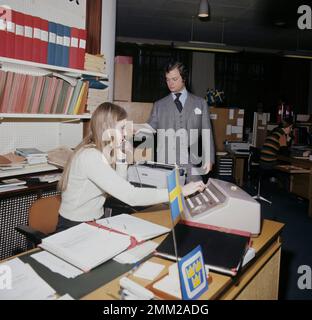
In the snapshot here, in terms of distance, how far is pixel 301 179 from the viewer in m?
5.20

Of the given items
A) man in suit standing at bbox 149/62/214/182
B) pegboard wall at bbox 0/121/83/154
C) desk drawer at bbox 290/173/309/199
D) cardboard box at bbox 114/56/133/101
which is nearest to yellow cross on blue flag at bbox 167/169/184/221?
man in suit standing at bbox 149/62/214/182

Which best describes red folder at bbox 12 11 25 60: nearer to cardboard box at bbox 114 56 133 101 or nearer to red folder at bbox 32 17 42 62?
red folder at bbox 32 17 42 62

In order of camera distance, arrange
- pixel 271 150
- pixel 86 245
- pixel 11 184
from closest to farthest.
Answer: pixel 86 245
pixel 11 184
pixel 271 150

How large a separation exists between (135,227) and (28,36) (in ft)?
6.17

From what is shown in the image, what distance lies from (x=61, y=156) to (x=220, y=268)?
2145mm

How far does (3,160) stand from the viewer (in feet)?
8.46

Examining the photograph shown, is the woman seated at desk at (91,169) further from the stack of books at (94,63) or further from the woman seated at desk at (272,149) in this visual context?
the woman seated at desk at (272,149)

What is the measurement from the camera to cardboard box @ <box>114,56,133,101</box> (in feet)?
14.8

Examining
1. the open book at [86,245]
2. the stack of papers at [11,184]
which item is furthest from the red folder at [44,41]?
the open book at [86,245]

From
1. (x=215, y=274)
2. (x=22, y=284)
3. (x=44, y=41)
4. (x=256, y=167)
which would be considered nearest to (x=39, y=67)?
(x=44, y=41)

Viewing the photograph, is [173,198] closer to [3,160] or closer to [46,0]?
[3,160]

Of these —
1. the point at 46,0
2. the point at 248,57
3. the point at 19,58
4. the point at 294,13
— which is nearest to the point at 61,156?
the point at 19,58

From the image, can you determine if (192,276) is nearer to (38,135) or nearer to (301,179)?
(38,135)

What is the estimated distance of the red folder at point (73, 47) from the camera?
2889 mm
